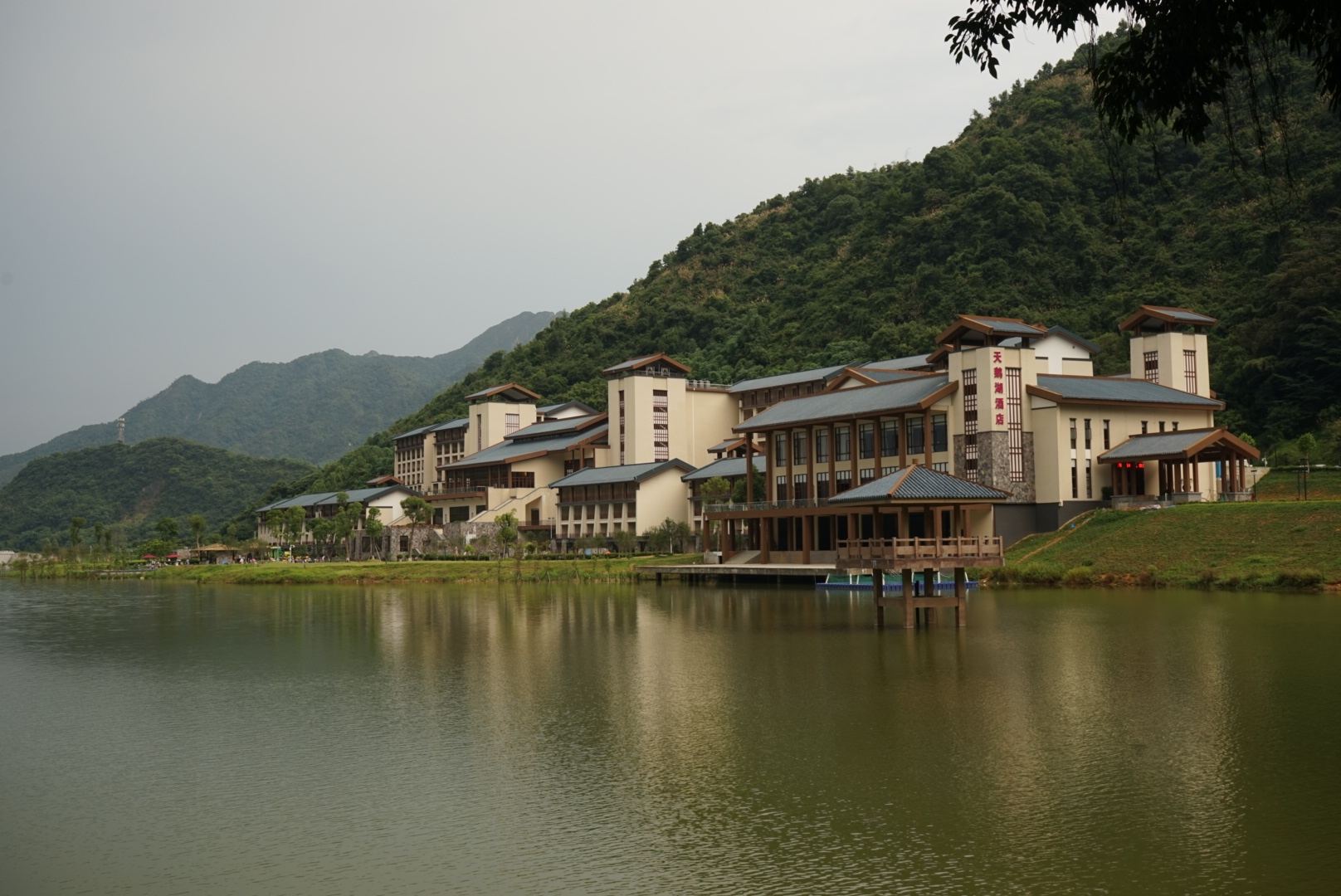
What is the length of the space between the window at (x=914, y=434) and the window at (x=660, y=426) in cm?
3218

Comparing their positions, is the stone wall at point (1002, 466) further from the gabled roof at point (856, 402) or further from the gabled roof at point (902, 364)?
the gabled roof at point (902, 364)

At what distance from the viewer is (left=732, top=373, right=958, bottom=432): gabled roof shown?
64688mm

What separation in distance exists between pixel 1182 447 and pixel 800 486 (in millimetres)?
21423

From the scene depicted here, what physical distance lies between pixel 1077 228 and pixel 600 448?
44.7 meters

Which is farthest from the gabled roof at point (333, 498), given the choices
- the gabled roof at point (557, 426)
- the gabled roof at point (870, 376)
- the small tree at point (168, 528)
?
the gabled roof at point (870, 376)

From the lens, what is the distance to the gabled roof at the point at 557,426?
102m

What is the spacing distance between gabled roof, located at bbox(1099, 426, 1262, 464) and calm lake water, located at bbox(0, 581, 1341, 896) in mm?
28395

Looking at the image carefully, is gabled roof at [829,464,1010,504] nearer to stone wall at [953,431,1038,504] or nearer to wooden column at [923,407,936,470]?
stone wall at [953,431,1038,504]

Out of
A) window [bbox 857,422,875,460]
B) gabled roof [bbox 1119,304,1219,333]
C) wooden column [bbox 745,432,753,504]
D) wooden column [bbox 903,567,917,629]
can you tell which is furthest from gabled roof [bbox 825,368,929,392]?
wooden column [bbox 903,567,917,629]

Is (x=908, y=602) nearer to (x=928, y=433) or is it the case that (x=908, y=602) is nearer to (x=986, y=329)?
(x=928, y=433)

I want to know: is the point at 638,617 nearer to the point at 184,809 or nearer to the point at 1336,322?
the point at 184,809

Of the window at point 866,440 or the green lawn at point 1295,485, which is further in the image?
the window at point 866,440

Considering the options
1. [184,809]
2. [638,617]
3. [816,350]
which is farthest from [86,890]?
[816,350]

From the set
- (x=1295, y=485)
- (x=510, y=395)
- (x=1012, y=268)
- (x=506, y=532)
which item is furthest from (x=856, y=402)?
(x=510, y=395)
